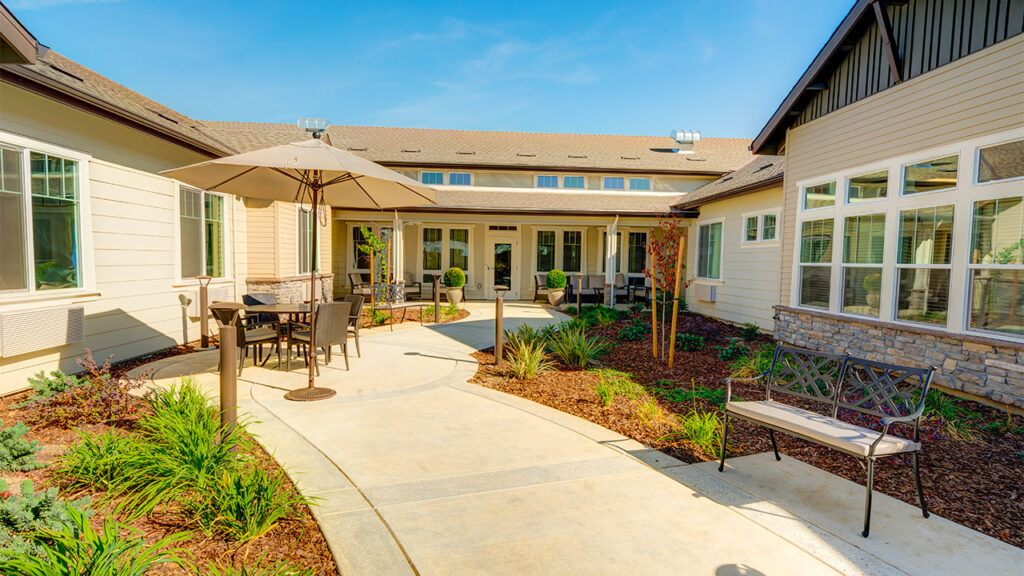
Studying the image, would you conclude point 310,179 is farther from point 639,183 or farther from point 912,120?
point 639,183

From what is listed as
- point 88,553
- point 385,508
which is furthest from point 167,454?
point 385,508

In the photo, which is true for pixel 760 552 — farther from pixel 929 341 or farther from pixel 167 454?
pixel 929 341

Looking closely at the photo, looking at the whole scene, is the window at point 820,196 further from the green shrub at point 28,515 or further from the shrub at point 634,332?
the green shrub at point 28,515

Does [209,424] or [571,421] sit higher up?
[209,424]

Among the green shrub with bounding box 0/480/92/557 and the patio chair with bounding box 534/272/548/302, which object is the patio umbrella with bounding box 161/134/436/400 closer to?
the green shrub with bounding box 0/480/92/557

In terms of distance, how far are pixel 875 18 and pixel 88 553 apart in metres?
9.86

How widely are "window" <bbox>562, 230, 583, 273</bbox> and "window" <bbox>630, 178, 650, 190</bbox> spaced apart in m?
2.46

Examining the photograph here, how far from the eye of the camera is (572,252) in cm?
1756

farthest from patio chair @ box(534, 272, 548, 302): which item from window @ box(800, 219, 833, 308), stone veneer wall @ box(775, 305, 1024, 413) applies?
stone veneer wall @ box(775, 305, 1024, 413)

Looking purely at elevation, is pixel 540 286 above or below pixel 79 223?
below

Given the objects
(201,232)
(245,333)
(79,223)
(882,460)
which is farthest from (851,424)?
(201,232)

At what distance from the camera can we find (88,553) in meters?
2.16

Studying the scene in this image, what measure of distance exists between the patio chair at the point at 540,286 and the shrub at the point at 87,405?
1263 centimetres

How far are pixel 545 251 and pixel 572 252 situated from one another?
0.99m
